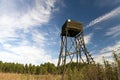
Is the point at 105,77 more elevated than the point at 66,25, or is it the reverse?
the point at 66,25

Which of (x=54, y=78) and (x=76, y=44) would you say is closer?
(x=54, y=78)

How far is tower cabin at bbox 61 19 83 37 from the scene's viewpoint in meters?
18.9

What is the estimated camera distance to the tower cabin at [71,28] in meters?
18.9

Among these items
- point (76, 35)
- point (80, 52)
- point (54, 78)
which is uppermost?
point (76, 35)

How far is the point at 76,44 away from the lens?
65.7 ft

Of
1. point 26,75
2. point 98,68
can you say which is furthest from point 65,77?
point 26,75

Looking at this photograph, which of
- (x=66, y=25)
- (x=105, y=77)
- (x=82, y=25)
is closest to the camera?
(x=105, y=77)

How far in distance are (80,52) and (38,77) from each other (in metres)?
12.7

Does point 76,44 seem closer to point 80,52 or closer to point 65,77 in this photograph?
point 80,52

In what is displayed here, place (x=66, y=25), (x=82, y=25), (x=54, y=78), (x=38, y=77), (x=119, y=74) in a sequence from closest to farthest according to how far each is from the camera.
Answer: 1. (x=119, y=74)
2. (x=54, y=78)
3. (x=38, y=77)
4. (x=66, y=25)
5. (x=82, y=25)

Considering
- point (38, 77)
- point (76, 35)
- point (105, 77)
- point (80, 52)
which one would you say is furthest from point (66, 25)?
point (105, 77)

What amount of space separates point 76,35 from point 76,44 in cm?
121

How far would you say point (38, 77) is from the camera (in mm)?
7543

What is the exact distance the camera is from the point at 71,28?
1895cm
